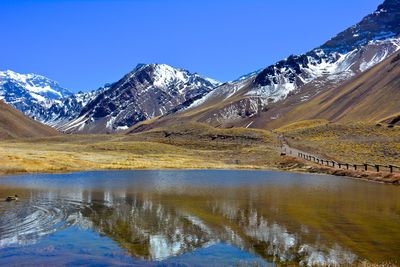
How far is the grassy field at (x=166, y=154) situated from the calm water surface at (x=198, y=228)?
146ft

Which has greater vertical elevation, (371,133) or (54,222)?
(371,133)

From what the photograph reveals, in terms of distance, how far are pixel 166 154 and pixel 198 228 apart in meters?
105

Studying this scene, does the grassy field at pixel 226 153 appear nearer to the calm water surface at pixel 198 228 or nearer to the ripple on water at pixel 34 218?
the calm water surface at pixel 198 228

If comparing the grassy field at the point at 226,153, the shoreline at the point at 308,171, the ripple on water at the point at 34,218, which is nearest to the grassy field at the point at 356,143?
the grassy field at the point at 226,153

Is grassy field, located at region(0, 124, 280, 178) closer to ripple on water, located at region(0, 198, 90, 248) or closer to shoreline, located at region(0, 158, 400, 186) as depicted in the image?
shoreline, located at region(0, 158, 400, 186)

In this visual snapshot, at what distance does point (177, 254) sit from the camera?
23250mm

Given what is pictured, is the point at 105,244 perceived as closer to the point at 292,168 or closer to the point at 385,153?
the point at 292,168

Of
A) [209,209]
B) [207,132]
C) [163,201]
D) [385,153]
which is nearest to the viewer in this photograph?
[209,209]

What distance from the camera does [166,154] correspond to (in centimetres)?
13525

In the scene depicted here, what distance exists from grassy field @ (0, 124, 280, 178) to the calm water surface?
146ft

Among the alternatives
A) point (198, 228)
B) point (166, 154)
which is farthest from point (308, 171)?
point (198, 228)

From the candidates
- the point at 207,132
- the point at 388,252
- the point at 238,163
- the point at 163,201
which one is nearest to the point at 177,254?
the point at 388,252

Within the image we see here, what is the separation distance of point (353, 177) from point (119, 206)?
45074mm

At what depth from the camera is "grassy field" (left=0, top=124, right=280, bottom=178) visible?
309 ft
